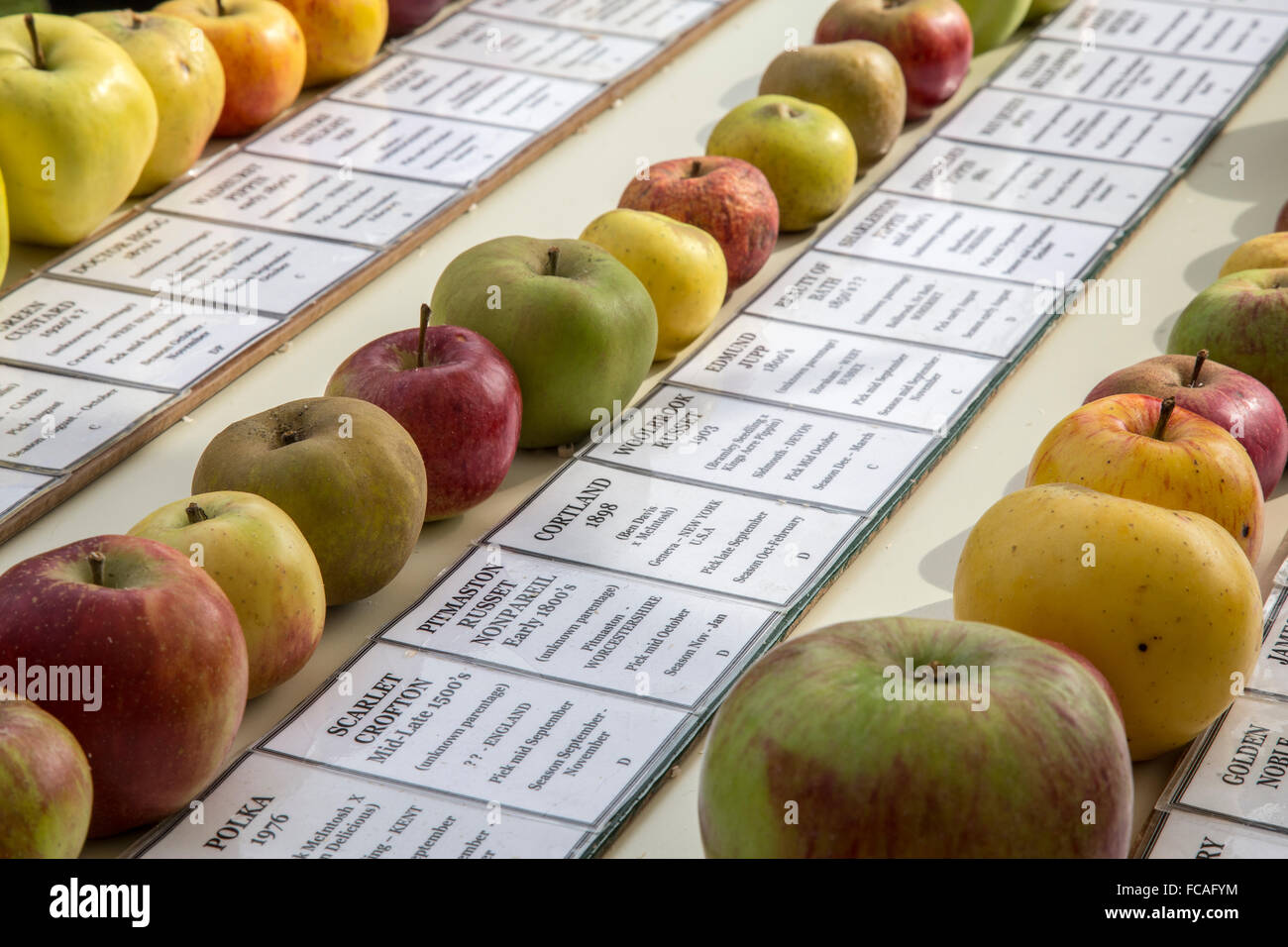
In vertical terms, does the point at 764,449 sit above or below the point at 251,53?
below

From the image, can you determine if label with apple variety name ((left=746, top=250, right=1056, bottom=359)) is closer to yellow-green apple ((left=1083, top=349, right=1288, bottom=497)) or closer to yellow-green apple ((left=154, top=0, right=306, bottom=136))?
yellow-green apple ((left=1083, top=349, right=1288, bottom=497))

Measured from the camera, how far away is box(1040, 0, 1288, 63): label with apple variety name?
2.40 m

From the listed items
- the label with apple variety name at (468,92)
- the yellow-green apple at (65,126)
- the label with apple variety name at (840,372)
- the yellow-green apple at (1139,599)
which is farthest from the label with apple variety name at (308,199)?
the yellow-green apple at (1139,599)

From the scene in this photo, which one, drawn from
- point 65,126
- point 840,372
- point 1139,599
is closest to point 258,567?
point 1139,599

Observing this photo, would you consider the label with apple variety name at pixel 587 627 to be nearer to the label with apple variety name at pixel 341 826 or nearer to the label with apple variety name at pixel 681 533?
the label with apple variety name at pixel 681 533

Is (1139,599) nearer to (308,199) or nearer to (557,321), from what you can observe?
(557,321)

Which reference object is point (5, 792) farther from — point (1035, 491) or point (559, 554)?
point (1035, 491)

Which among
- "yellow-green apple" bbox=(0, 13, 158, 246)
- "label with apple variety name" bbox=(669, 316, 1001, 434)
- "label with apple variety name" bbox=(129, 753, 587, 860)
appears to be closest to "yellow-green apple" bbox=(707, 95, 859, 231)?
"label with apple variety name" bbox=(669, 316, 1001, 434)

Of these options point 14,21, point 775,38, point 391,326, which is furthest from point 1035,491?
point 775,38

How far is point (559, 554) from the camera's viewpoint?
4.43 feet

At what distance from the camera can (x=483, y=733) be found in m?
1.14

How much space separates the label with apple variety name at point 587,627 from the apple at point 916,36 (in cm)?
112

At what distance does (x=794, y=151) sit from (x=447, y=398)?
704 mm
